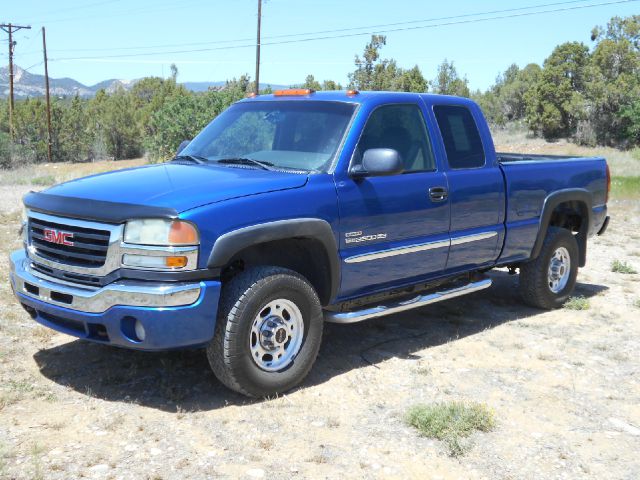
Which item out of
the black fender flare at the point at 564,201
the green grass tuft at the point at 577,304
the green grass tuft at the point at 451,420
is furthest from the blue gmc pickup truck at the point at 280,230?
the green grass tuft at the point at 577,304

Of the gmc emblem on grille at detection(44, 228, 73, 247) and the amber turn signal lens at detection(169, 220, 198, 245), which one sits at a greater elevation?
the amber turn signal lens at detection(169, 220, 198, 245)

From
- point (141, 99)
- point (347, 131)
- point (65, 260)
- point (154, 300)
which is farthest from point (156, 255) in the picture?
point (141, 99)

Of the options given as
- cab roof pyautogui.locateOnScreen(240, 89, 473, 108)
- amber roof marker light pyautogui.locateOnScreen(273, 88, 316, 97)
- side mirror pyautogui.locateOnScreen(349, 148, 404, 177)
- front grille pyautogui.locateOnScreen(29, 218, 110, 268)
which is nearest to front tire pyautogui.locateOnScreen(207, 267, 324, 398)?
front grille pyautogui.locateOnScreen(29, 218, 110, 268)

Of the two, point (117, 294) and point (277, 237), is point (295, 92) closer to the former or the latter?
point (277, 237)

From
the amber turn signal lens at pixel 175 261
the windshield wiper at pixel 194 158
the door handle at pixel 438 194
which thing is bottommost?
the amber turn signal lens at pixel 175 261

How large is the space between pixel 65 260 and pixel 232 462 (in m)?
1.68

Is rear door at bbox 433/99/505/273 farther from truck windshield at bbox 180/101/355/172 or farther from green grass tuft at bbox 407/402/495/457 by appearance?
green grass tuft at bbox 407/402/495/457

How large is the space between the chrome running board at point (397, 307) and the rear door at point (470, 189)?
17cm

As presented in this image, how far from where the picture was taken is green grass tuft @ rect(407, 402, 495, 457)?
169 inches

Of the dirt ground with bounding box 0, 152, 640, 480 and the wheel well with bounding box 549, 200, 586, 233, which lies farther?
the wheel well with bounding box 549, 200, 586, 233

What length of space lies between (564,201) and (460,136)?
1648 millimetres

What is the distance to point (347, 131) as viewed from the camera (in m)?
5.34

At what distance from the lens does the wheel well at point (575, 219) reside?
757 centimetres

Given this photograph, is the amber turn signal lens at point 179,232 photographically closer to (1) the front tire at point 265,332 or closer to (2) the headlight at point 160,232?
(2) the headlight at point 160,232
